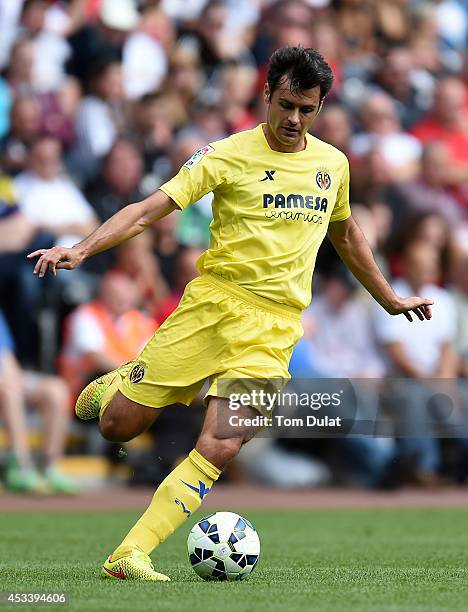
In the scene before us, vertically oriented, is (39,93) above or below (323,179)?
above

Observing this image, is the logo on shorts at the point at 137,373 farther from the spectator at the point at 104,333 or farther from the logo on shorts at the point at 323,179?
the spectator at the point at 104,333

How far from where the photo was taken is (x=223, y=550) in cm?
634

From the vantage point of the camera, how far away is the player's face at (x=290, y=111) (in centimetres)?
642

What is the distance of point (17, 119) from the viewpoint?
1344 centimetres

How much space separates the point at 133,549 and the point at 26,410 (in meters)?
6.68

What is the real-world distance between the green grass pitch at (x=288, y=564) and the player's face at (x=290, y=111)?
224 centimetres

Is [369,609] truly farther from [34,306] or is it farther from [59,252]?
[34,306]

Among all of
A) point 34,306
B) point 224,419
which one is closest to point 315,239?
point 224,419

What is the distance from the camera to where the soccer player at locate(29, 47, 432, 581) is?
20.7 ft

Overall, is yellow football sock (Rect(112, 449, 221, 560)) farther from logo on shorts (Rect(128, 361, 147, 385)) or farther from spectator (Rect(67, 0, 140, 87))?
spectator (Rect(67, 0, 140, 87))

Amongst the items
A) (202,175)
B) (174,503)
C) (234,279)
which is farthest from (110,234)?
(174,503)

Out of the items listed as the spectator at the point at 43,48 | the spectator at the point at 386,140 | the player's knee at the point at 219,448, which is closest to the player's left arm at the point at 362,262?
the player's knee at the point at 219,448

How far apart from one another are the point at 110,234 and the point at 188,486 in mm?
1285

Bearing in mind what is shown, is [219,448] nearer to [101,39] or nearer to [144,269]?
[144,269]
